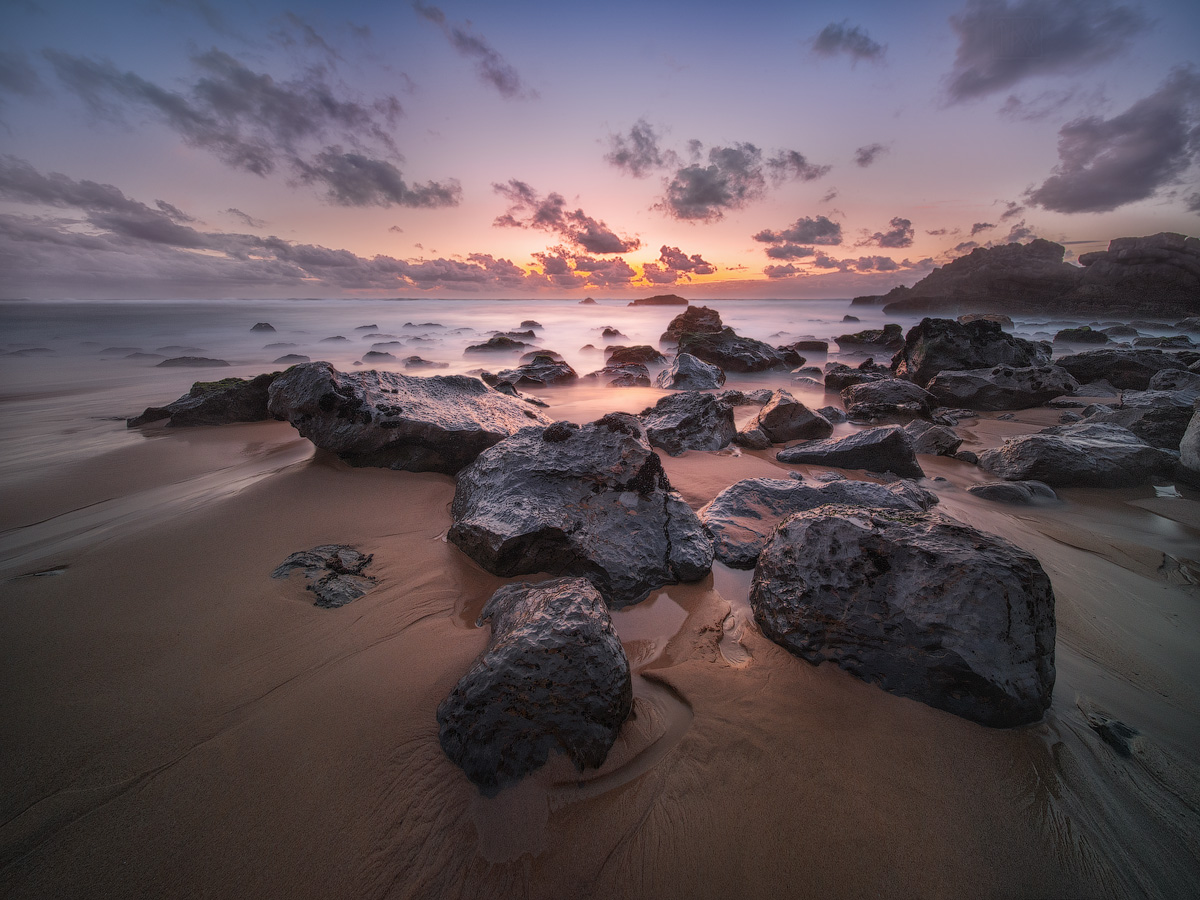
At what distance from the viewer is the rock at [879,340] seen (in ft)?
67.1

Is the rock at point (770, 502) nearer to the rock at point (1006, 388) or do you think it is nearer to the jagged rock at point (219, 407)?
the jagged rock at point (219, 407)

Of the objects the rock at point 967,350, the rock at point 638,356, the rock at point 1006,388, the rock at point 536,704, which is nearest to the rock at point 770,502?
the rock at point 536,704

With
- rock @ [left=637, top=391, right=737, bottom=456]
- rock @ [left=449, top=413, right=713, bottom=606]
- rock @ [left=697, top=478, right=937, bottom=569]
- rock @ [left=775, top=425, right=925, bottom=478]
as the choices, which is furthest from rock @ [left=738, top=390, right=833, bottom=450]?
rock @ [left=449, top=413, right=713, bottom=606]

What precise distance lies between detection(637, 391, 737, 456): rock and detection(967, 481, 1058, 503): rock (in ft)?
9.01

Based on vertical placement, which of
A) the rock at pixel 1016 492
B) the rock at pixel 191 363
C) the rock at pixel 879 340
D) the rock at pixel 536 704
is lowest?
the rock at pixel 879 340

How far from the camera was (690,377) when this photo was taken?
37.8ft

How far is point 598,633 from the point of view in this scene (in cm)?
187

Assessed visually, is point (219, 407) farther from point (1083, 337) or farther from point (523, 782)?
point (1083, 337)

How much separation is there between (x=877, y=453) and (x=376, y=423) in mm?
5308

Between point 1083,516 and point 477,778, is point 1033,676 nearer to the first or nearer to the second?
point 477,778

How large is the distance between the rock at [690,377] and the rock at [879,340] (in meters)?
13.3

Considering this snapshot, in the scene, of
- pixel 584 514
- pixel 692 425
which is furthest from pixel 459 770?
pixel 692 425

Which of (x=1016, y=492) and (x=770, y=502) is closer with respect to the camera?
(x=770, y=502)

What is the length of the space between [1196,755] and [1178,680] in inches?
22.2
